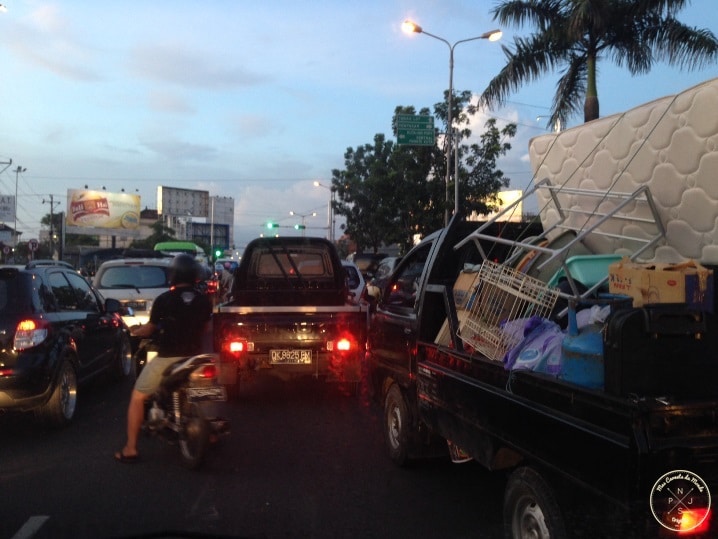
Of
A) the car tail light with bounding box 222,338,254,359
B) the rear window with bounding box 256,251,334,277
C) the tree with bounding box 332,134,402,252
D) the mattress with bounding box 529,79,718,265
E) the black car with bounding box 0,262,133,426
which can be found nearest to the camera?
the mattress with bounding box 529,79,718,265

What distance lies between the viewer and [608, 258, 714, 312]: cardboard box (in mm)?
3152

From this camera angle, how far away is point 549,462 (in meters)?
2.98

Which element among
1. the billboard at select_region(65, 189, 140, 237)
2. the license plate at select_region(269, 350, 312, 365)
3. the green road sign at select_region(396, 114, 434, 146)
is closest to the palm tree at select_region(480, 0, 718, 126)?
the green road sign at select_region(396, 114, 434, 146)

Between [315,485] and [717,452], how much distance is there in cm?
308

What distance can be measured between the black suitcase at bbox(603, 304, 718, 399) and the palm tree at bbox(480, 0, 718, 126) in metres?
13.6

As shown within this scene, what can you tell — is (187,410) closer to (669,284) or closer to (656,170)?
(669,284)

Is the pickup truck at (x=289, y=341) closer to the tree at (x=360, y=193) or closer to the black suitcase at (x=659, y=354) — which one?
the black suitcase at (x=659, y=354)

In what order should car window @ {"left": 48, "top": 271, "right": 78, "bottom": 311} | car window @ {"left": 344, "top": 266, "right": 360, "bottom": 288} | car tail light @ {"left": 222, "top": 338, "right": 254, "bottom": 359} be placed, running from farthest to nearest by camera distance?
1. car window @ {"left": 344, "top": 266, "right": 360, "bottom": 288}
2. car tail light @ {"left": 222, "top": 338, "right": 254, "bottom": 359}
3. car window @ {"left": 48, "top": 271, "right": 78, "bottom": 311}

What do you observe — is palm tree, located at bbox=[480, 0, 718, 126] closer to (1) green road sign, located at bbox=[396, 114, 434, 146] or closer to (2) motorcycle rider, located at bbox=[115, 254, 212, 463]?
(1) green road sign, located at bbox=[396, 114, 434, 146]

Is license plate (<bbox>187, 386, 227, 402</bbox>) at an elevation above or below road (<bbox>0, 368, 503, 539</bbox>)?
above

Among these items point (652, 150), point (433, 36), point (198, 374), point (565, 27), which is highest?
point (433, 36)

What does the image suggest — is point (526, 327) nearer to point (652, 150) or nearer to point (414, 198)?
point (652, 150)

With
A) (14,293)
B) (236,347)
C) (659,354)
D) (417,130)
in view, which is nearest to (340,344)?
(236,347)

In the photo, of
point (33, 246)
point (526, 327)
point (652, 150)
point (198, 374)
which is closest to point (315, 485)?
point (198, 374)
